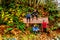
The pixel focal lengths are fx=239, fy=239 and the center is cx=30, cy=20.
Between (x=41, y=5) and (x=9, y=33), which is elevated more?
(x=41, y=5)

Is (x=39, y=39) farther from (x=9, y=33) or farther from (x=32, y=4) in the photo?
(x=32, y=4)

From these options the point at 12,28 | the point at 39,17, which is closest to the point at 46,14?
the point at 39,17

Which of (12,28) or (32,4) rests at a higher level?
(32,4)

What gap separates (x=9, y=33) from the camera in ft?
26.6

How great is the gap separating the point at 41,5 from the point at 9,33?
1893 millimetres

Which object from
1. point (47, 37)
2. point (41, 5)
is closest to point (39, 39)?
point (47, 37)

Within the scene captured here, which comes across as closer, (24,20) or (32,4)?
(24,20)

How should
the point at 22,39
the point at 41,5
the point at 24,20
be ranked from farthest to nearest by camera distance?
the point at 41,5, the point at 24,20, the point at 22,39

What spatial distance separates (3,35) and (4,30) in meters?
0.22

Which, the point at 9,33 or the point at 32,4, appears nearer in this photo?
the point at 9,33

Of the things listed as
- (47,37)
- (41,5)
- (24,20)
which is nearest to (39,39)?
(47,37)

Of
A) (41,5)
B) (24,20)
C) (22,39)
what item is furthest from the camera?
(41,5)

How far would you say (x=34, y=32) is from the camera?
27.0 feet

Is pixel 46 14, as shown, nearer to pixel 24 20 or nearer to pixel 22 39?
pixel 24 20
